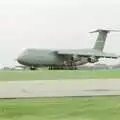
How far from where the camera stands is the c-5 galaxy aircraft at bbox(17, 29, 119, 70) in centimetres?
9447

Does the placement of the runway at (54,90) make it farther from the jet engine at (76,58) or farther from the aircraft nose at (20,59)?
the jet engine at (76,58)

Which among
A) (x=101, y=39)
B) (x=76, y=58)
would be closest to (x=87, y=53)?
(x=76, y=58)

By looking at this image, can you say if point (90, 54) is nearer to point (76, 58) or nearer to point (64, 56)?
point (76, 58)

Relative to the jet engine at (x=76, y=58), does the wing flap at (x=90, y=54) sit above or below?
above

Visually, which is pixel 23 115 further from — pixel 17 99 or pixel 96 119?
pixel 17 99

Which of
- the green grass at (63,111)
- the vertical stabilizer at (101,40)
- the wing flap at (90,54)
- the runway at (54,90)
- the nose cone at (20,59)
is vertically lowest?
the nose cone at (20,59)

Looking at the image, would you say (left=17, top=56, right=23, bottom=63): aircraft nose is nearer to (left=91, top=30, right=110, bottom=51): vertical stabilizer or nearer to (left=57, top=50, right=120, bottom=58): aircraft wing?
(left=57, top=50, right=120, bottom=58): aircraft wing

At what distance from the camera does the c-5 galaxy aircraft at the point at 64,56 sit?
94.5m

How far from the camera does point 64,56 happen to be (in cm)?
10306

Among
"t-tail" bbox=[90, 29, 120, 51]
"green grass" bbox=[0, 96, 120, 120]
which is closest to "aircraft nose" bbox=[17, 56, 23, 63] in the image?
"t-tail" bbox=[90, 29, 120, 51]

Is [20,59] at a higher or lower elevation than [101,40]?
lower

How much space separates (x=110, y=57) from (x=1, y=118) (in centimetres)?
8578

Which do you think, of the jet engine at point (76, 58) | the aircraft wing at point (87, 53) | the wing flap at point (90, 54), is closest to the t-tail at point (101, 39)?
the aircraft wing at point (87, 53)

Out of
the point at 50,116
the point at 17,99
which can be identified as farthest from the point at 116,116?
the point at 17,99
